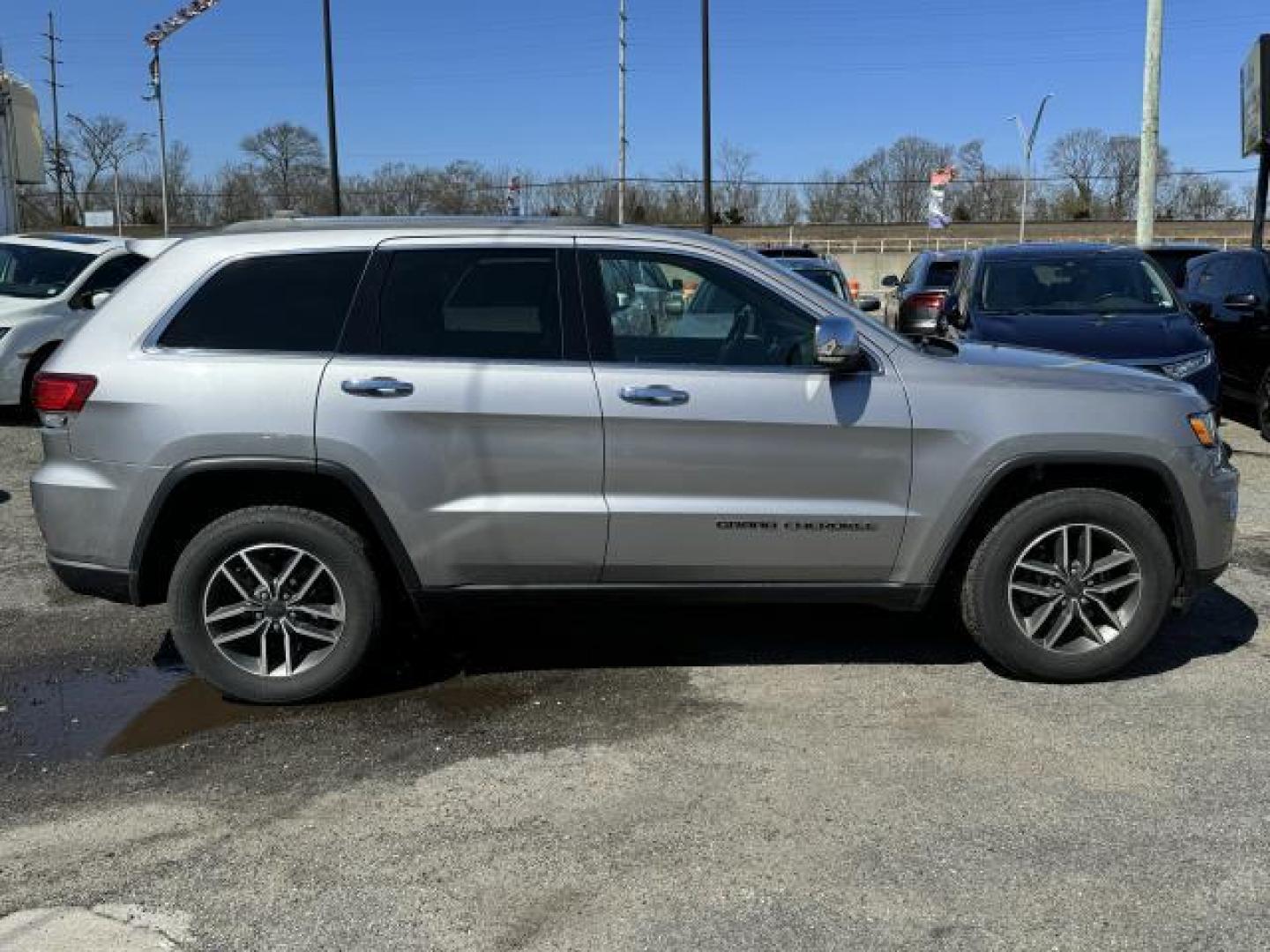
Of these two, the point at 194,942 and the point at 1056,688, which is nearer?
the point at 194,942

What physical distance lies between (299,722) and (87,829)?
95 cm

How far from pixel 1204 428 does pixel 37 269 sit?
1102cm

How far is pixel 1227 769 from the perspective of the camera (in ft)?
13.0

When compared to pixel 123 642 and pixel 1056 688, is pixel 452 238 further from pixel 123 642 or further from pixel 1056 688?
pixel 1056 688

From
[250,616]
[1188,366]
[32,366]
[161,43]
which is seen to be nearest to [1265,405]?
[1188,366]

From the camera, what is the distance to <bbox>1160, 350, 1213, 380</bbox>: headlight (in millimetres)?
8117

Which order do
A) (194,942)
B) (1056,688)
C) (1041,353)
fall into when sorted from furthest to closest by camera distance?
(1041,353), (1056,688), (194,942)

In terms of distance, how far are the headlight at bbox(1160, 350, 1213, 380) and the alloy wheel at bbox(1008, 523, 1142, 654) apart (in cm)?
392

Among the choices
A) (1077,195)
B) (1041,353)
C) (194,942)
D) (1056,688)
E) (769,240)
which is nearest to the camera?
(194,942)

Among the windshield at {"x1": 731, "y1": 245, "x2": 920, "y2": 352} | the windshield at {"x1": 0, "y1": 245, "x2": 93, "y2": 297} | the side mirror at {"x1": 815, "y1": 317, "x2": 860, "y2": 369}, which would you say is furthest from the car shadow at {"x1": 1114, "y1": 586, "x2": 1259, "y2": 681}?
the windshield at {"x1": 0, "y1": 245, "x2": 93, "y2": 297}

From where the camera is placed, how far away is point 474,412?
4.36m

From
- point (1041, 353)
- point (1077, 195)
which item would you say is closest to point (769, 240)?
point (1077, 195)

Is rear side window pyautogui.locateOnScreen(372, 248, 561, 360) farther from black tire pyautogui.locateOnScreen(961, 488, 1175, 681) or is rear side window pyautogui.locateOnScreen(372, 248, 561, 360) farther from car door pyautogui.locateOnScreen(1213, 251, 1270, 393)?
car door pyautogui.locateOnScreen(1213, 251, 1270, 393)

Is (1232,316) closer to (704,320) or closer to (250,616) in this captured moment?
(704,320)
